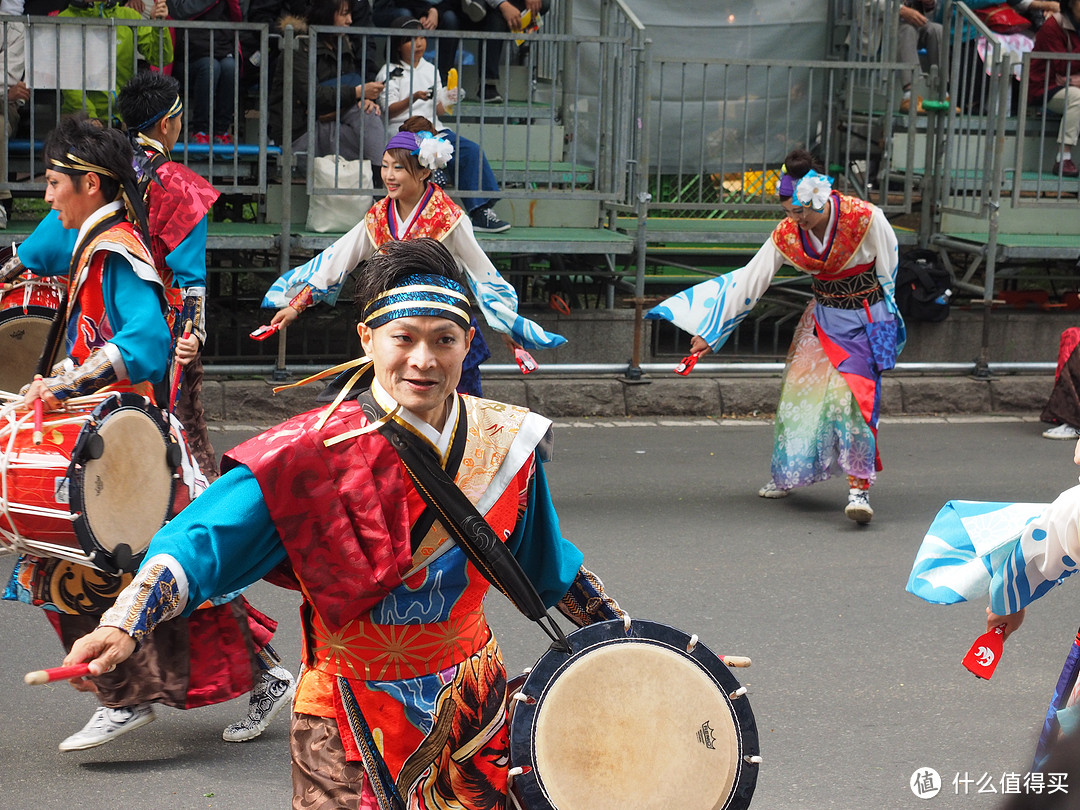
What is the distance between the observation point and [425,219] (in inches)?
235

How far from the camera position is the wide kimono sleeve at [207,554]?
2.20 metres

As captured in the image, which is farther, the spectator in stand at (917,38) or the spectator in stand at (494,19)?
the spectator in stand at (917,38)

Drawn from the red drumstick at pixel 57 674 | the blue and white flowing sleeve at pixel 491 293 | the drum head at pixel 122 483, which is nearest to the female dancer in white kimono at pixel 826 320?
the blue and white flowing sleeve at pixel 491 293

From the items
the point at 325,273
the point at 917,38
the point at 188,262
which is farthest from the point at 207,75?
the point at 917,38

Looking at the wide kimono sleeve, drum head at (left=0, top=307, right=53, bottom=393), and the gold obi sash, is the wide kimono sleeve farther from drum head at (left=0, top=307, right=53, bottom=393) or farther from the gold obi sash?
drum head at (left=0, top=307, right=53, bottom=393)

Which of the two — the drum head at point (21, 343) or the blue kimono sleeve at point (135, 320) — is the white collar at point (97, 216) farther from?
the drum head at point (21, 343)

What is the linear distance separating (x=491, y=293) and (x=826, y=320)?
1770 mm

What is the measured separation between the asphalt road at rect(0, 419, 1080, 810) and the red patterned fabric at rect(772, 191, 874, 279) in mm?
1224

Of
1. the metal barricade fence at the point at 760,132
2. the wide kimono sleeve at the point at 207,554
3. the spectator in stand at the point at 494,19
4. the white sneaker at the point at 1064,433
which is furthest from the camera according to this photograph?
the spectator in stand at the point at 494,19

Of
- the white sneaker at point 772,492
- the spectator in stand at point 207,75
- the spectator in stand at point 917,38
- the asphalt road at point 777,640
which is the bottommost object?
the asphalt road at point 777,640

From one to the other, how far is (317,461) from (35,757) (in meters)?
2.10

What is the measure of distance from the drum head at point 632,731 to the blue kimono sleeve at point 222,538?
531 mm

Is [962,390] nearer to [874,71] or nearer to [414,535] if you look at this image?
[874,71]

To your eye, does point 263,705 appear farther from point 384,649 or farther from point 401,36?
point 401,36
